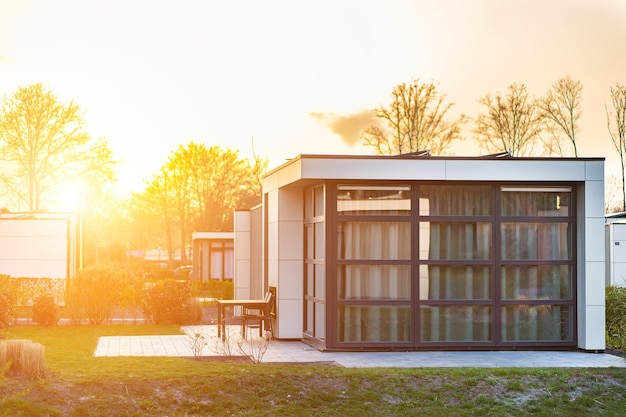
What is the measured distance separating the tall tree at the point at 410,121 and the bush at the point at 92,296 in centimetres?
1607

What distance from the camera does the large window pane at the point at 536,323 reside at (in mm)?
15266

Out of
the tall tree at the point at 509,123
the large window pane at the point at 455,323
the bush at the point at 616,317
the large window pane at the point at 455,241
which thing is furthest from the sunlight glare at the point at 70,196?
the bush at the point at 616,317

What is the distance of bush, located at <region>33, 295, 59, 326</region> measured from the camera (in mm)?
19656

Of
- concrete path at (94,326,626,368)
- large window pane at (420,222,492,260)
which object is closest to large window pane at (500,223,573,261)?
large window pane at (420,222,492,260)

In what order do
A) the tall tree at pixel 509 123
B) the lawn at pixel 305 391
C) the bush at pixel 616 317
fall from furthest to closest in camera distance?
the tall tree at pixel 509 123, the bush at pixel 616 317, the lawn at pixel 305 391

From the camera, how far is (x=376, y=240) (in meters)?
15.1

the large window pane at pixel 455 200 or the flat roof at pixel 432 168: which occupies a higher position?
the flat roof at pixel 432 168

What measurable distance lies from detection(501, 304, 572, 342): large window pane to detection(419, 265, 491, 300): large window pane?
0.52 m

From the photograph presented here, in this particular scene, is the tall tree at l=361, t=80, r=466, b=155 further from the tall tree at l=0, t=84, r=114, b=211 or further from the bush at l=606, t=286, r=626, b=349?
the bush at l=606, t=286, r=626, b=349

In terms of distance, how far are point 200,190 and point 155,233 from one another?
47.9 ft

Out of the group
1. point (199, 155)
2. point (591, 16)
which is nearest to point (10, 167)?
point (199, 155)

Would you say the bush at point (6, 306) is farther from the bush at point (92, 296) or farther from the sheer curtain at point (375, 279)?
the sheer curtain at point (375, 279)

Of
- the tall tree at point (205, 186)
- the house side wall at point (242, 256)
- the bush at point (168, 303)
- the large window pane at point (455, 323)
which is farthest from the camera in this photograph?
the tall tree at point (205, 186)

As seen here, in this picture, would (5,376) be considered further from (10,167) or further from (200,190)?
(200,190)
